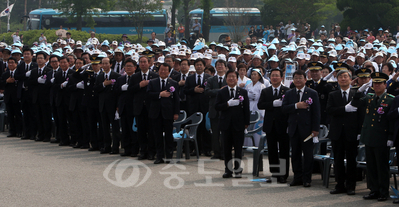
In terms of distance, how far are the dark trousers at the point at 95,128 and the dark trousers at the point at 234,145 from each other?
408cm

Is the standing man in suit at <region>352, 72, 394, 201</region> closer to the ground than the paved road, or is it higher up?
higher up

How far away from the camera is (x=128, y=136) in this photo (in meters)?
12.2

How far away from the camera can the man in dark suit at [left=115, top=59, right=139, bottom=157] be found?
12078 millimetres

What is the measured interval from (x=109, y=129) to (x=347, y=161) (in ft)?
19.9

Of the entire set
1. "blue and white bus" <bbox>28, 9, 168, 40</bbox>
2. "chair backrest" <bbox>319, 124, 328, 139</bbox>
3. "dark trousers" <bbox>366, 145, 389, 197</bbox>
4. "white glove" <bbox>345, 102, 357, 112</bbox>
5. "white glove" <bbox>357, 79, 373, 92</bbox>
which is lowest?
"dark trousers" <bbox>366, 145, 389, 197</bbox>

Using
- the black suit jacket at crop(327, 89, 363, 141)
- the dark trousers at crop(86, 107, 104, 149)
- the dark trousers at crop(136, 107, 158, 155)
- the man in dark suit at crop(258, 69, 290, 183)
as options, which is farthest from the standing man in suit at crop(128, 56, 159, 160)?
the black suit jacket at crop(327, 89, 363, 141)

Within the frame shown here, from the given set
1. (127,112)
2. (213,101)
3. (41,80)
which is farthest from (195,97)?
(41,80)

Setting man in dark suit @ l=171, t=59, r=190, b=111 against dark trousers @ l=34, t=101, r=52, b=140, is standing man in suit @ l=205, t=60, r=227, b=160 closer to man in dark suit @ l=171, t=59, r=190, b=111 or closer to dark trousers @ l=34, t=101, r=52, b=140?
man in dark suit @ l=171, t=59, r=190, b=111

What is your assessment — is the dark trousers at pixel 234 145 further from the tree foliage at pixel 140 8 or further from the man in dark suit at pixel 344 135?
the tree foliage at pixel 140 8

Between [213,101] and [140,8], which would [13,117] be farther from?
[140,8]

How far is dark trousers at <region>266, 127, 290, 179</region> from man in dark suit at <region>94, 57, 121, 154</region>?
420 centimetres

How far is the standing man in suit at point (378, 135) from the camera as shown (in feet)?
26.4

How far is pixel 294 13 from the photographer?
39.5 meters

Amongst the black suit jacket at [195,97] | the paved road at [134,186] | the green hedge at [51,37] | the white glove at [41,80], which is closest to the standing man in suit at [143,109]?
the paved road at [134,186]
